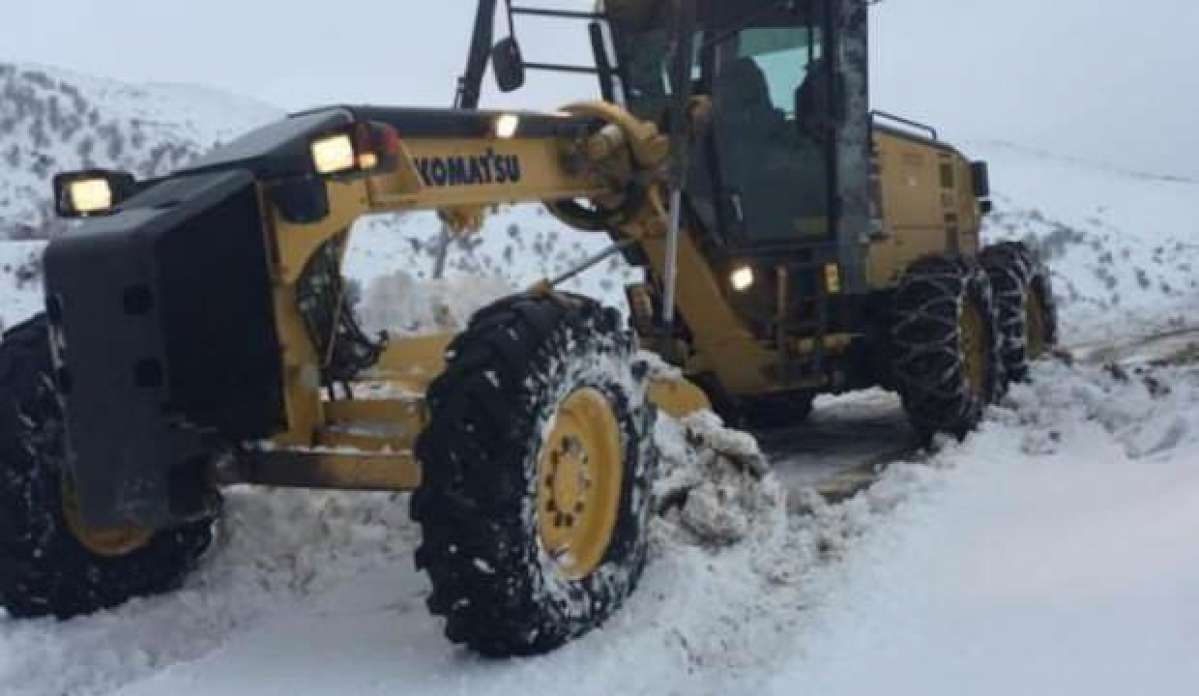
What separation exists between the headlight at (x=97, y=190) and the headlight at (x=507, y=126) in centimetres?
127

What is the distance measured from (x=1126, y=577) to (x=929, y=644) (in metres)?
0.73

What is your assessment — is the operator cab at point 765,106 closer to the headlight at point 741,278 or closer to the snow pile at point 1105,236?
the headlight at point 741,278

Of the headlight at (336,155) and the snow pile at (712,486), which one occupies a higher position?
the headlight at (336,155)

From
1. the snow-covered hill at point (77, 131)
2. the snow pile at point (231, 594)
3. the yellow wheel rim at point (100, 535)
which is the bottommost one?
the snow pile at point (231, 594)

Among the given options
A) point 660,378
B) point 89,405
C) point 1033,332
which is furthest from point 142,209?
point 1033,332

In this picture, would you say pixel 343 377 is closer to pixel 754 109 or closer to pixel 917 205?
pixel 754 109

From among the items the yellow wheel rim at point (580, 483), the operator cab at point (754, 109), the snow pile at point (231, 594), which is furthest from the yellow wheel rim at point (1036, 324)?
the yellow wheel rim at point (580, 483)

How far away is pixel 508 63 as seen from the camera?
6.33m

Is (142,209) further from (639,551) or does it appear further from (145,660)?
(639,551)

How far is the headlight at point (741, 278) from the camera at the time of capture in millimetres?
7031

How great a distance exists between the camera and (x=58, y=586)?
437cm

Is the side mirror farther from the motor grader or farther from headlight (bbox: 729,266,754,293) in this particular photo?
headlight (bbox: 729,266,754,293)

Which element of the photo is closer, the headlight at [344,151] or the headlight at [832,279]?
the headlight at [344,151]

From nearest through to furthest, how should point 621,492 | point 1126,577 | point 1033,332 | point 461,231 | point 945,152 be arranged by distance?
1. point 1126,577
2. point 621,492
3. point 461,231
4. point 945,152
5. point 1033,332
